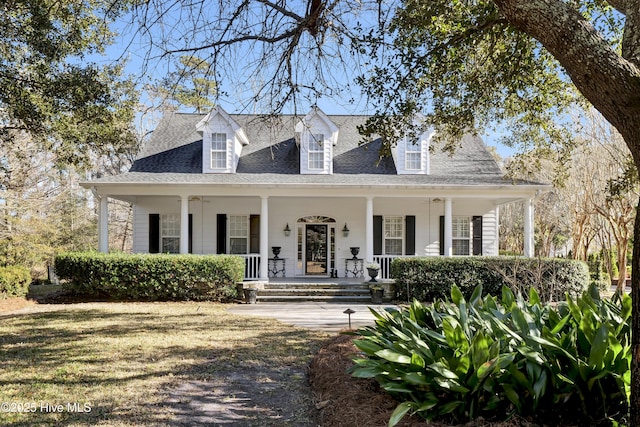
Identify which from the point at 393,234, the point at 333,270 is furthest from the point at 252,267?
the point at 393,234

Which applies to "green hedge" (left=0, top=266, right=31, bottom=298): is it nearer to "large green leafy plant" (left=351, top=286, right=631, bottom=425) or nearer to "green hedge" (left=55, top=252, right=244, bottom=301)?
"green hedge" (left=55, top=252, right=244, bottom=301)

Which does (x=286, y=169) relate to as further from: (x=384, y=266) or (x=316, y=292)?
(x=384, y=266)

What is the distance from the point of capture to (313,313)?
411 inches

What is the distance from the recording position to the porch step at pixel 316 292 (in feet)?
40.8

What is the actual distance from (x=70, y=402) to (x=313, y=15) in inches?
203

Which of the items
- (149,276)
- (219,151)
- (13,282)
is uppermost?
(219,151)

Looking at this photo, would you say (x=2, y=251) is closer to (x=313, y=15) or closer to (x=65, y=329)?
(x=65, y=329)

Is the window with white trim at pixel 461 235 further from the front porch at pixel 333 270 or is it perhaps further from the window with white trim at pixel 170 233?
the window with white trim at pixel 170 233

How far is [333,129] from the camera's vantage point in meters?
14.5

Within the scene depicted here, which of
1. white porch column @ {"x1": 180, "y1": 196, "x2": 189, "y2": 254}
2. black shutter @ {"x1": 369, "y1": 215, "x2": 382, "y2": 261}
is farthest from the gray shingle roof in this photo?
black shutter @ {"x1": 369, "y1": 215, "x2": 382, "y2": 261}

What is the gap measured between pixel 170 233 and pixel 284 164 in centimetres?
482

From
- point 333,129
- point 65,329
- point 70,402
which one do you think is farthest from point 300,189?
point 70,402

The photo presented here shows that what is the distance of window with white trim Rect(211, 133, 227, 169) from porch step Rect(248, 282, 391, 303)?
4.46m

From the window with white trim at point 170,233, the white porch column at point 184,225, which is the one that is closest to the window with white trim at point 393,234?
the white porch column at point 184,225
